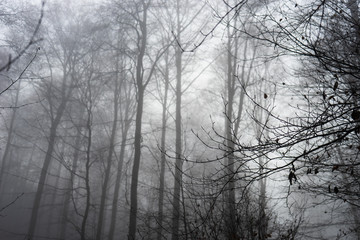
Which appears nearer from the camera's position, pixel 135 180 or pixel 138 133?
pixel 135 180

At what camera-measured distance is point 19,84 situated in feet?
66.8

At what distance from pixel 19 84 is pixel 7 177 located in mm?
14729

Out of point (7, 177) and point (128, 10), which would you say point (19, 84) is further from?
point (128, 10)

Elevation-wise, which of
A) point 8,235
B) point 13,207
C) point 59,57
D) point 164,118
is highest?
point 59,57

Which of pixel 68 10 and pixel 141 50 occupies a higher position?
pixel 68 10

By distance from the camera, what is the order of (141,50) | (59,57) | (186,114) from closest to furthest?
(141,50) < (59,57) < (186,114)

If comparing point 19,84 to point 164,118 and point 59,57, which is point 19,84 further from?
point 164,118

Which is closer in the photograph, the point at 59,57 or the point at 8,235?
the point at 59,57

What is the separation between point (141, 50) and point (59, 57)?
6900mm

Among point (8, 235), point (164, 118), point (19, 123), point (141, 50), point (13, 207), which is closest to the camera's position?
point (141, 50)

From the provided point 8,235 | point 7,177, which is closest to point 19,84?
point 8,235

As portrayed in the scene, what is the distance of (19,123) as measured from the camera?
22.2 metres

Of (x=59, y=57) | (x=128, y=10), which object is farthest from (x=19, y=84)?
(x=128, y=10)

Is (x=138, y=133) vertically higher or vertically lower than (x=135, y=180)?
higher
